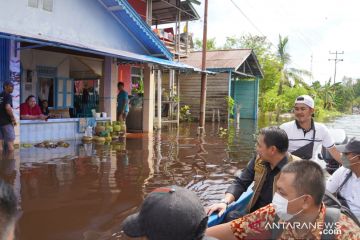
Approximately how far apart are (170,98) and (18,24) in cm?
949

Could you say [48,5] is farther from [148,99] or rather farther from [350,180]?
[350,180]

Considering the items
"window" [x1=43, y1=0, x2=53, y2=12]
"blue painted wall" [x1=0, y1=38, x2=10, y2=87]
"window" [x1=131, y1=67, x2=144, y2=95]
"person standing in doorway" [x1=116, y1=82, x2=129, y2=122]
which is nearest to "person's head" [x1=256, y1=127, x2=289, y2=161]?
"blue painted wall" [x1=0, y1=38, x2=10, y2=87]

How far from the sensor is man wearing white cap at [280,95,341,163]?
4.18 metres

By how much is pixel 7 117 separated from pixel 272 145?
23.6ft

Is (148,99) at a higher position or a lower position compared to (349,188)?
higher

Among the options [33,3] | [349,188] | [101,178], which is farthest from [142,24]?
[349,188]

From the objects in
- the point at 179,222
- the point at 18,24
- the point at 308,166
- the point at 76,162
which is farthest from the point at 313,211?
the point at 18,24

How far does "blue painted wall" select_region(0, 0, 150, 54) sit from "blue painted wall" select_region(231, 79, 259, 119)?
13661mm

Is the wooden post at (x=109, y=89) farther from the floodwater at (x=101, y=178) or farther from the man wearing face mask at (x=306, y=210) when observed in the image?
the man wearing face mask at (x=306, y=210)

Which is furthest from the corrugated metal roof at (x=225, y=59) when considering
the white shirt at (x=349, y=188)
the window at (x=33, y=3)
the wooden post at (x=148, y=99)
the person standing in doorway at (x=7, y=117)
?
the white shirt at (x=349, y=188)

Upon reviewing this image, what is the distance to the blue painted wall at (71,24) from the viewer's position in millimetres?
9148

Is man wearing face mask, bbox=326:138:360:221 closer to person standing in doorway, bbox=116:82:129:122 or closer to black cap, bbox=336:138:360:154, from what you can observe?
black cap, bbox=336:138:360:154

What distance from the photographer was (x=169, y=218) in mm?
1437

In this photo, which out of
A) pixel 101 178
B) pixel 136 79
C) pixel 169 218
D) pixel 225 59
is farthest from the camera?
pixel 225 59
